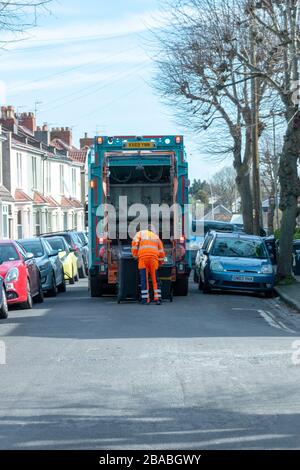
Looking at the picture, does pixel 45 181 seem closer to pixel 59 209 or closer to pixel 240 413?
pixel 59 209

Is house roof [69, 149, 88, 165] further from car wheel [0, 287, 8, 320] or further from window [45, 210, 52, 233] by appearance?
car wheel [0, 287, 8, 320]

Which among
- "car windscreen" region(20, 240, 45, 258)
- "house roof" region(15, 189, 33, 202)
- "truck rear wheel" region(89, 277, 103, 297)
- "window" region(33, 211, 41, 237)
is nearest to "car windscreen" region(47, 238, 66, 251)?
"car windscreen" region(20, 240, 45, 258)

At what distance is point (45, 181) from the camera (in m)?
59.9

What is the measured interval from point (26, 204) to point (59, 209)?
387 inches

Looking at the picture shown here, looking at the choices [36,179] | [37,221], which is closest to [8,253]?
[36,179]

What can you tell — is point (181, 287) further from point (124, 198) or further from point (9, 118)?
point (9, 118)

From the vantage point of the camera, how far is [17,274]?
18562mm

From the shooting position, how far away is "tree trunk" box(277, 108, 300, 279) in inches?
968

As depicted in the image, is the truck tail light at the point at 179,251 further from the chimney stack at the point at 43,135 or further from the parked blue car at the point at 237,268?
the chimney stack at the point at 43,135

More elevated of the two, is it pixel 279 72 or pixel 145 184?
pixel 279 72
